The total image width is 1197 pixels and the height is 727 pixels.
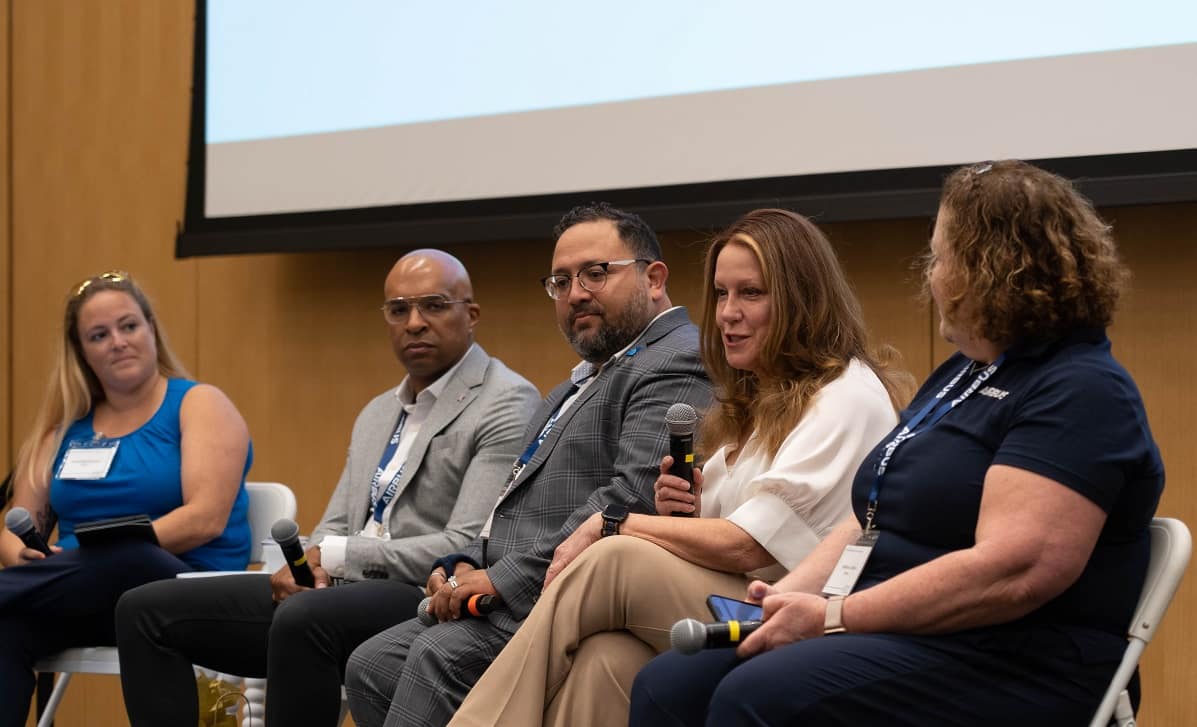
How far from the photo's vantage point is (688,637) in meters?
1.80

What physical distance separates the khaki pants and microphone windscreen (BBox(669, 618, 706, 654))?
1.06ft

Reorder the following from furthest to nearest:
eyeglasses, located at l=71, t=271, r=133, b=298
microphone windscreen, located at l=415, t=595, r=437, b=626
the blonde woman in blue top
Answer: eyeglasses, located at l=71, t=271, r=133, b=298, the blonde woman in blue top, microphone windscreen, located at l=415, t=595, r=437, b=626

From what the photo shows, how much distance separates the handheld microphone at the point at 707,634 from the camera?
5.90 ft

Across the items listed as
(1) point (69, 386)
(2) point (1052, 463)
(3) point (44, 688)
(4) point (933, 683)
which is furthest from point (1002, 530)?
(3) point (44, 688)

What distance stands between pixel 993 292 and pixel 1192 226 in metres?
1.63

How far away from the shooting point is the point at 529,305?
4250mm

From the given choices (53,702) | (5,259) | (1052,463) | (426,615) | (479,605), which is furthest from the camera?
(5,259)

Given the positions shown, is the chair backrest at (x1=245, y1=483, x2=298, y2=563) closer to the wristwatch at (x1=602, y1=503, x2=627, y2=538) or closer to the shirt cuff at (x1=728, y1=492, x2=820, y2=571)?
the wristwatch at (x1=602, y1=503, x2=627, y2=538)

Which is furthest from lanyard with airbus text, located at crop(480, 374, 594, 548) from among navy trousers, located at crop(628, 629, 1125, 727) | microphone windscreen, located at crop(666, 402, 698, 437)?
navy trousers, located at crop(628, 629, 1125, 727)

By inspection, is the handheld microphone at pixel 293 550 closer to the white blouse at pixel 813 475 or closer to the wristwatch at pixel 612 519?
the wristwatch at pixel 612 519

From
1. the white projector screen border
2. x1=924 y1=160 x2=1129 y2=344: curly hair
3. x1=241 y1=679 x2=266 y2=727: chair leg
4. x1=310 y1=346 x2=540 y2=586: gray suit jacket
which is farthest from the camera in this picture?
x1=241 y1=679 x2=266 y2=727: chair leg

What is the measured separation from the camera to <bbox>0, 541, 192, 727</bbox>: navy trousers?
10.6ft

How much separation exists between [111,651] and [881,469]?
7.04 ft

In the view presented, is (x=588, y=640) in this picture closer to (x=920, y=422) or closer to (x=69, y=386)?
(x=920, y=422)
